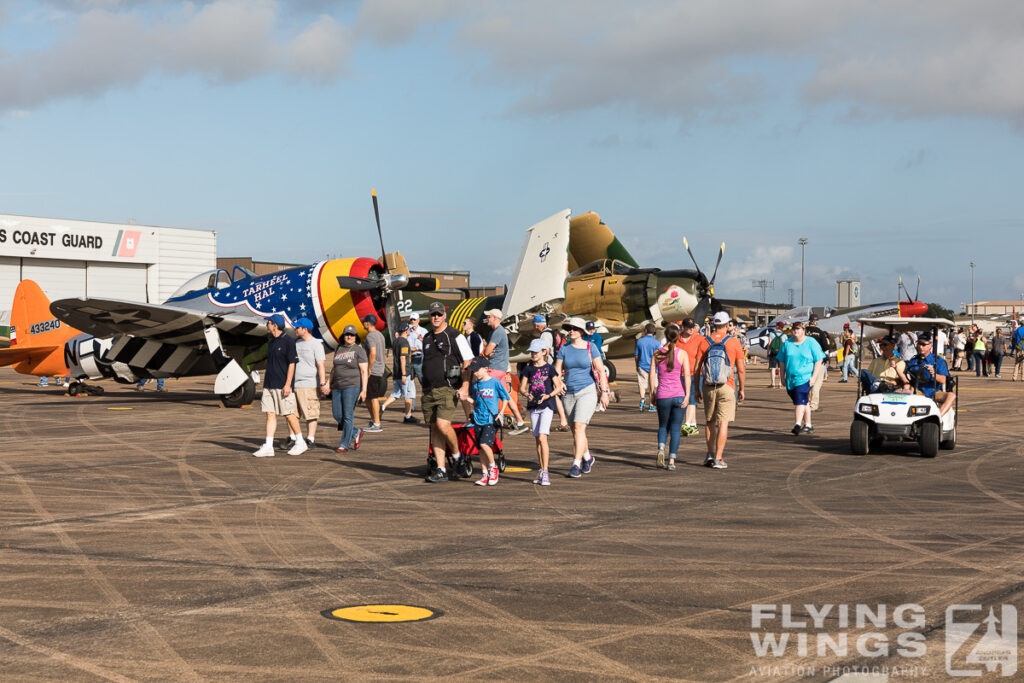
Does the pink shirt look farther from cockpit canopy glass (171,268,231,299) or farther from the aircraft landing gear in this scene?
the aircraft landing gear

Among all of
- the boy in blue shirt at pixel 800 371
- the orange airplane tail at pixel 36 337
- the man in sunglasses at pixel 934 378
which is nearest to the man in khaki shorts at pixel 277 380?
the boy in blue shirt at pixel 800 371

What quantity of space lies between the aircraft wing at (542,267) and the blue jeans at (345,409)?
8270 mm

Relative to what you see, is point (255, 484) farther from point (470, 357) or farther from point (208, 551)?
point (208, 551)

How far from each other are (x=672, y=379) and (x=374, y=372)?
228 inches

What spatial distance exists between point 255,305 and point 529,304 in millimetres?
5959

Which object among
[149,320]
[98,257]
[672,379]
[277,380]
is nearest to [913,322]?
[672,379]

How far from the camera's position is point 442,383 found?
35.4 ft

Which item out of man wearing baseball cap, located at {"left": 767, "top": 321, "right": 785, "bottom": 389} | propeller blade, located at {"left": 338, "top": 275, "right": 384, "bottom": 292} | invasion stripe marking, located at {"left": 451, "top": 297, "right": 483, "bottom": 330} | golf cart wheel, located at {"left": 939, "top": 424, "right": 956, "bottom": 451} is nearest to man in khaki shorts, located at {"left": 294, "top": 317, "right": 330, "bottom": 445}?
propeller blade, located at {"left": 338, "top": 275, "right": 384, "bottom": 292}

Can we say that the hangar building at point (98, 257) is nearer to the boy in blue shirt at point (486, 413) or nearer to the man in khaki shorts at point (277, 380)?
the man in khaki shorts at point (277, 380)

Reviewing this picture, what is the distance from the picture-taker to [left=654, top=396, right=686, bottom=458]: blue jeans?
11.9m

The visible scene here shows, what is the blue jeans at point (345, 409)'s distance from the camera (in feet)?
44.0

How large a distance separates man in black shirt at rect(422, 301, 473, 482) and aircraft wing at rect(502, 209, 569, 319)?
9894 mm

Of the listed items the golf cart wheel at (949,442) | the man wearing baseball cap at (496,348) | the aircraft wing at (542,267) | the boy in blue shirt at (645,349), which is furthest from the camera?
the aircraft wing at (542,267)

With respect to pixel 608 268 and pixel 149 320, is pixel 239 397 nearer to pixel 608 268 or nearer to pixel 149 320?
pixel 149 320
